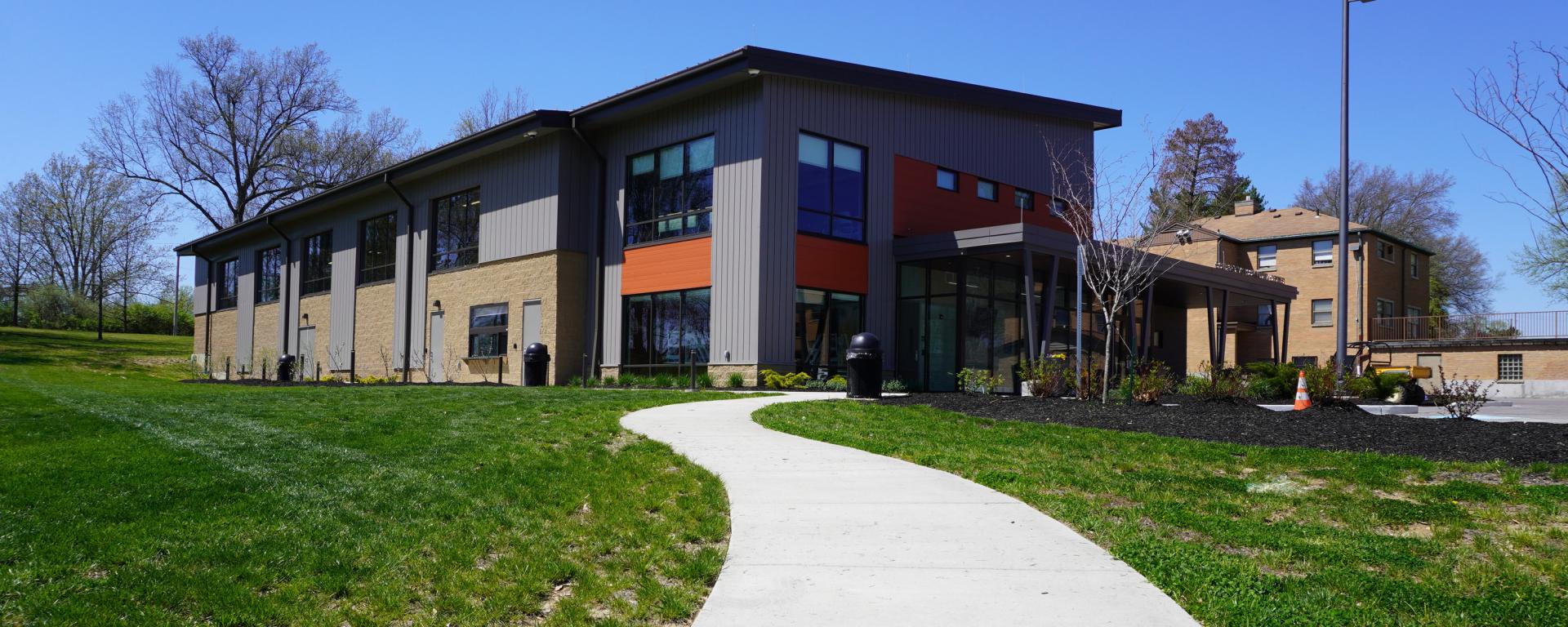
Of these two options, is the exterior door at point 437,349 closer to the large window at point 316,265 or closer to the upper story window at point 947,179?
the large window at point 316,265

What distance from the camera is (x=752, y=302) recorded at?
20.0m

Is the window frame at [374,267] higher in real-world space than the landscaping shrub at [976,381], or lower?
higher

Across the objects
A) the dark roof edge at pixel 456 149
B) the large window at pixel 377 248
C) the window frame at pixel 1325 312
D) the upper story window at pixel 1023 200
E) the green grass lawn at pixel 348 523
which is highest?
the dark roof edge at pixel 456 149

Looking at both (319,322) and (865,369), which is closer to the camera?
(865,369)

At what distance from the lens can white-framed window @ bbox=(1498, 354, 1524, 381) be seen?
4025 cm

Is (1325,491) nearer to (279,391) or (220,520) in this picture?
(220,520)

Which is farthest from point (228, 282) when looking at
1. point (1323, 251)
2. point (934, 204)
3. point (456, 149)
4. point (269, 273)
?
point (1323, 251)

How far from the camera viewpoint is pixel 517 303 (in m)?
24.9

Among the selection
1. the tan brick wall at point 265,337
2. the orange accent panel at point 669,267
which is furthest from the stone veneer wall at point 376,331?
the orange accent panel at point 669,267

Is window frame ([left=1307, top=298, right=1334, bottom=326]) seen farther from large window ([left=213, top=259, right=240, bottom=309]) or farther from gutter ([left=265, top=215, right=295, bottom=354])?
large window ([left=213, top=259, right=240, bottom=309])

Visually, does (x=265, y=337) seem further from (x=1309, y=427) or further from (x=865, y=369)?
(x=1309, y=427)

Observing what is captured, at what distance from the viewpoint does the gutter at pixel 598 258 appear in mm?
23672

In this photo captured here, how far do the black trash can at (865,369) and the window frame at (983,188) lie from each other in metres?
10.3

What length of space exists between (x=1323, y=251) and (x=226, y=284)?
1859 inches
